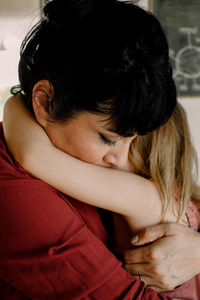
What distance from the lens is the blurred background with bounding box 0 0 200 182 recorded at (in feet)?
6.45

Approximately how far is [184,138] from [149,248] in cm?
36

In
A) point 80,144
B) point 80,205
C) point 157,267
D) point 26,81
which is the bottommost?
point 157,267

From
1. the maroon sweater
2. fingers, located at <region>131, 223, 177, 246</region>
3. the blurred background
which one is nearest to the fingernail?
fingers, located at <region>131, 223, 177, 246</region>

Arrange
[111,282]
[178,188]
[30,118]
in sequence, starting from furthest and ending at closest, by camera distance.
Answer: [178,188] → [30,118] → [111,282]

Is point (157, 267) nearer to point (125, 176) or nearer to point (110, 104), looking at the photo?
point (125, 176)

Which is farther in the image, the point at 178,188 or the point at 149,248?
the point at 178,188

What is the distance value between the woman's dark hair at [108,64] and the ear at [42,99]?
15 mm

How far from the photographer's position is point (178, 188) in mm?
985

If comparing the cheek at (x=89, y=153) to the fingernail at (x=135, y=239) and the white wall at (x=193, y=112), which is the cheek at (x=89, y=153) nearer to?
the fingernail at (x=135, y=239)

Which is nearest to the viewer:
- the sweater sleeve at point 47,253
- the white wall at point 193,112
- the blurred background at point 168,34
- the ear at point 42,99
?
the sweater sleeve at point 47,253

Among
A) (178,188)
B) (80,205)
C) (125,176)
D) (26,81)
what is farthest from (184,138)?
(26,81)

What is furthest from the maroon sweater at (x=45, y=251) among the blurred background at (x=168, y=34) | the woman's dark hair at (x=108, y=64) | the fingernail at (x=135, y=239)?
the blurred background at (x=168, y=34)

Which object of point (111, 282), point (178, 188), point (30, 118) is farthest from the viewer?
point (178, 188)

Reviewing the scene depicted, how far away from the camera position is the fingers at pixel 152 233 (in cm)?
84
